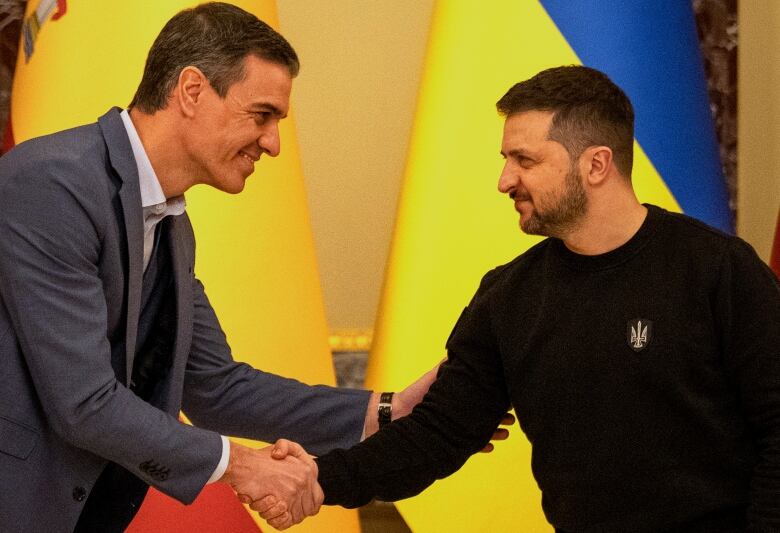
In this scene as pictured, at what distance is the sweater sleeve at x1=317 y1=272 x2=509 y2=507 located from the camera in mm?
1990

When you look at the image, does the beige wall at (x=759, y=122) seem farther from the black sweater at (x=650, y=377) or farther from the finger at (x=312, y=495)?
the finger at (x=312, y=495)

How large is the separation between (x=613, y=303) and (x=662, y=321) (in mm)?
85

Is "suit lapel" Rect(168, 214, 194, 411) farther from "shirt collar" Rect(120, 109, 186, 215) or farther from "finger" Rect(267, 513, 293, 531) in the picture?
"finger" Rect(267, 513, 293, 531)

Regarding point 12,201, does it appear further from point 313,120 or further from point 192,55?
point 313,120

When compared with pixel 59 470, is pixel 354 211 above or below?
above

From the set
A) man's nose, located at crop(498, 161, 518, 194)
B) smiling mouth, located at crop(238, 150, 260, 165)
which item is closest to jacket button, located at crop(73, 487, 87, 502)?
smiling mouth, located at crop(238, 150, 260, 165)

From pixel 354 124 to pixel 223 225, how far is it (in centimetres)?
85

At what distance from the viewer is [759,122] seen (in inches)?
115

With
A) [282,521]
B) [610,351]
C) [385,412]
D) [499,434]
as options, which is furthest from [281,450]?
[610,351]

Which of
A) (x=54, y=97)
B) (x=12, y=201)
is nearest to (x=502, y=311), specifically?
(x=12, y=201)

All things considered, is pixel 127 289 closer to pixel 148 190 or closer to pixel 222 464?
pixel 148 190

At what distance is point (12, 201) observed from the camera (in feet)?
5.60

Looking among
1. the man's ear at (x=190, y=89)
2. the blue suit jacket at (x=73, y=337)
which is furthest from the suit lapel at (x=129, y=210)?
the man's ear at (x=190, y=89)

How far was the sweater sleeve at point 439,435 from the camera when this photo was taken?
1990 millimetres
